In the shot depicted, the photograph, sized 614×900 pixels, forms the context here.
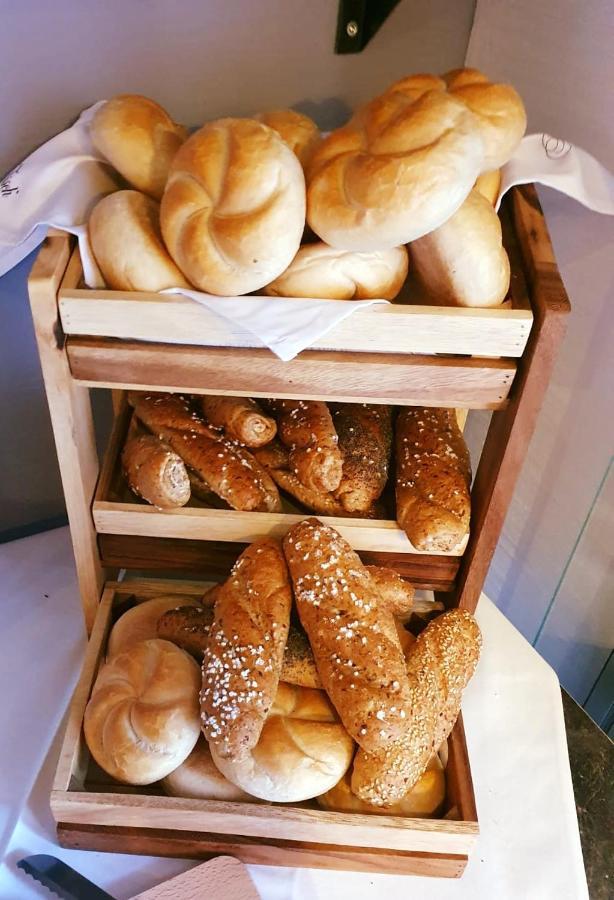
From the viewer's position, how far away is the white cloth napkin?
0.86 metres

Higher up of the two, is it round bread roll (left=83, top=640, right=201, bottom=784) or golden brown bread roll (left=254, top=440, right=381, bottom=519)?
golden brown bread roll (left=254, top=440, right=381, bottom=519)

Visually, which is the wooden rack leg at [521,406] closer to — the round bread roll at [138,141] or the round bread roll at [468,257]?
the round bread roll at [468,257]

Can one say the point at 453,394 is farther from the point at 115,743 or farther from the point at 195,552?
the point at 115,743

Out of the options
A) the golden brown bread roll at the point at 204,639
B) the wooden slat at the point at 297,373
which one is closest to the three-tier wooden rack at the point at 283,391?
the wooden slat at the point at 297,373

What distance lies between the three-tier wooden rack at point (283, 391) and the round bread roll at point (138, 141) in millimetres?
118

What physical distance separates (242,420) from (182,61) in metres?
0.54

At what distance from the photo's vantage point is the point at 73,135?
3.40 ft

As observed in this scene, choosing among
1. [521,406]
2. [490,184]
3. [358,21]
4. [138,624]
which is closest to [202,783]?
[138,624]

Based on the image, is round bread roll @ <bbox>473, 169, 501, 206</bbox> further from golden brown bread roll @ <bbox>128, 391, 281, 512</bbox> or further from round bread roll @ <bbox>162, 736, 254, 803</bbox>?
round bread roll @ <bbox>162, 736, 254, 803</bbox>

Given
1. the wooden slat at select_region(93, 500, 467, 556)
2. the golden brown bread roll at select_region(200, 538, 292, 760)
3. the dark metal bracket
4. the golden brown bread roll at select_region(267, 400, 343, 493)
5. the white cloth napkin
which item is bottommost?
the golden brown bread roll at select_region(200, 538, 292, 760)

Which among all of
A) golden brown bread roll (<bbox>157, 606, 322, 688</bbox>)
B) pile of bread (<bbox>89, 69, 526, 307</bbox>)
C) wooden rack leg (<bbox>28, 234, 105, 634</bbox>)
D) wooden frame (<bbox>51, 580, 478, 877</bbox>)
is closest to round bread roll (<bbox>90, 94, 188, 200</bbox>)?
pile of bread (<bbox>89, 69, 526, 307</bbox>)

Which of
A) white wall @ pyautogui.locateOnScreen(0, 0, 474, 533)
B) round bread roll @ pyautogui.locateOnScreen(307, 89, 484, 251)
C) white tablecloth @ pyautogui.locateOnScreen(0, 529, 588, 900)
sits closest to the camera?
round bread roll @ pyautogui.locateOnScreen(307, 89, 484, 251)

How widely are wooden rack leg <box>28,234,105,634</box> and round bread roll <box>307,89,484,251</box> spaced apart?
0.97 feet

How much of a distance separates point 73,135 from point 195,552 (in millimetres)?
570
